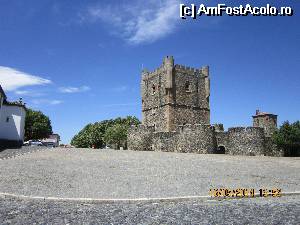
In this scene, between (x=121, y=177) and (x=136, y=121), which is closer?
(x=121, y=177)

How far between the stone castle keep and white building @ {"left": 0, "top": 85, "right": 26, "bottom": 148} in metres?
12.3

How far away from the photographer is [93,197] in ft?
30.0

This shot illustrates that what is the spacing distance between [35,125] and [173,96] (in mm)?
34506

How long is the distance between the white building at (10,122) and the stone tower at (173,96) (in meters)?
17.7

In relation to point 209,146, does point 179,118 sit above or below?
above

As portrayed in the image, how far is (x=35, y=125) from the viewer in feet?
220

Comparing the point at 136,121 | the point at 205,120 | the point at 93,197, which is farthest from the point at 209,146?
the point at 136,121

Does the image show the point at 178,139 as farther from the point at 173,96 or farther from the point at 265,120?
the point at 265,120

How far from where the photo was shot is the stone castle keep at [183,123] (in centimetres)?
3259

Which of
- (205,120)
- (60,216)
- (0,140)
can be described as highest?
(205,120)

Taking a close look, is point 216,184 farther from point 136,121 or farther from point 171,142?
point 136,121

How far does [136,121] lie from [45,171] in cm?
5938

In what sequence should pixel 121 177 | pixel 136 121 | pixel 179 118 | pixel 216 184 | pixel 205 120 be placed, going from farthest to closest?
pixel 136 121
pixel 205 120
pixel 179 118
pixel 121 177
pixel 216 184
